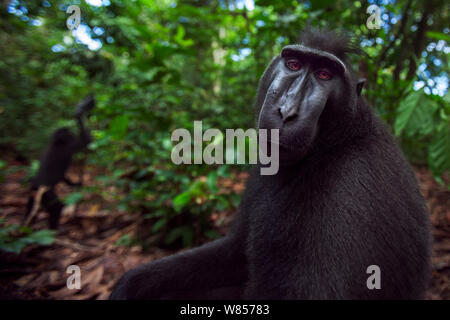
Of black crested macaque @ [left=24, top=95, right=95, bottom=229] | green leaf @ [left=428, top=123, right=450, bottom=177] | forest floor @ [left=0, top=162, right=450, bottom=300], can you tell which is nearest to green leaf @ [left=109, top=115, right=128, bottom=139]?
forest floor @ [left=0, top=162, right=450, bottom=300]

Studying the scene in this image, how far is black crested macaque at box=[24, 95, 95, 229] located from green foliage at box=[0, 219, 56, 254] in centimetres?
139

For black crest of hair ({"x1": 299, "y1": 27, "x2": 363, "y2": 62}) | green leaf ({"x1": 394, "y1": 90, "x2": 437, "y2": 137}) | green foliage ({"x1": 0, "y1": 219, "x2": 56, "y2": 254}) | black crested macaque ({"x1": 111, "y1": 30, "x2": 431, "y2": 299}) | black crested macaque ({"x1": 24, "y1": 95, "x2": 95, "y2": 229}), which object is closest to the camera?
black crested macaque ({"x1": 111, "y1": 30, "x2": 431, "y2": 299})

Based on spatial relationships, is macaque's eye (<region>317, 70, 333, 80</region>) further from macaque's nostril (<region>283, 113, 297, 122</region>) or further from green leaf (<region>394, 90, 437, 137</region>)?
green leaf (<region>394, 90, 437, 137</region>)

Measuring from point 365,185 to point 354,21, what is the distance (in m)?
2.61

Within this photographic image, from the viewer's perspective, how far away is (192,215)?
3168 millimetres

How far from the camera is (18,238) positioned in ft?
8.43

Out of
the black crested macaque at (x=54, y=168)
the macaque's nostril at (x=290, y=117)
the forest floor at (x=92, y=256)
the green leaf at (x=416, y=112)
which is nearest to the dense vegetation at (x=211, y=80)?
the green leaf at (x=416, y=112)

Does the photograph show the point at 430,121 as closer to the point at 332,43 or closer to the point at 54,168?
the point at 332,43

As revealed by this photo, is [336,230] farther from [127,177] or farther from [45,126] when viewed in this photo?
[45,126]

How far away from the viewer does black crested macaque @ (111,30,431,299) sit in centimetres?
133

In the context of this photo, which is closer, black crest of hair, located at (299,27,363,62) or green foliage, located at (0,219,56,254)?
black crest of hair, located at (299,27,363,62)

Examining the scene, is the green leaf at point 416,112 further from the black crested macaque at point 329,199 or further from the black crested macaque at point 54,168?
the black crested macaque at point 54,168

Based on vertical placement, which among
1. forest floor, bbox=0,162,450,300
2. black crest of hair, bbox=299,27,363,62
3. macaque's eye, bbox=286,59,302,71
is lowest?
forest floor, bbox=0,162,450,300

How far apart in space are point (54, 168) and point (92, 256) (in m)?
2.43
